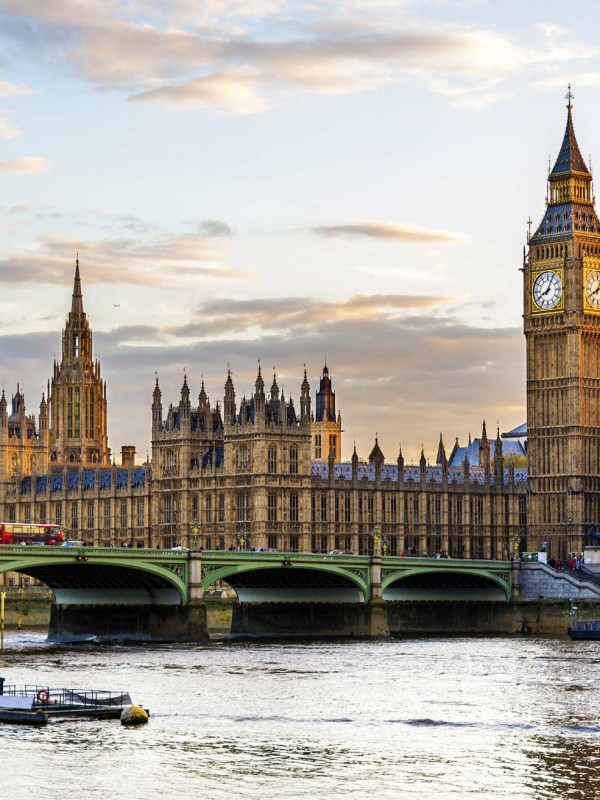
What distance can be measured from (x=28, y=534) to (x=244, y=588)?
1558 cm

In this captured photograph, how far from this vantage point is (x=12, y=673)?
94.1 meters

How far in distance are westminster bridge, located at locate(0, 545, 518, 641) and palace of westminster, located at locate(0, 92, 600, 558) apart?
2692 cm

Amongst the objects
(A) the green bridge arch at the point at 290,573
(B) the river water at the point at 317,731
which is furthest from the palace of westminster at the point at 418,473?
(B) the river water at the point at 317,731

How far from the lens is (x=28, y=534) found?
137875 mm

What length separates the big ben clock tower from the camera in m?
170

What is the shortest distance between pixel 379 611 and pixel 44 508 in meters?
68.8

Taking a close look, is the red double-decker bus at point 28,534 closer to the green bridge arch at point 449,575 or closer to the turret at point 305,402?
the green bridge arch at point 449,575

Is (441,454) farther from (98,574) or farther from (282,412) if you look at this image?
(98,574)

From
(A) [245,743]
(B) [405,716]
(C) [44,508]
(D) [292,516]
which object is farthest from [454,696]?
(C) [44,508]

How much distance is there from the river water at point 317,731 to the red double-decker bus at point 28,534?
26226 mm

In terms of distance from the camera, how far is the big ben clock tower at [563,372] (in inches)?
6678

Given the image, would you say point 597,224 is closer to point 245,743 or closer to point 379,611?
point 379,611

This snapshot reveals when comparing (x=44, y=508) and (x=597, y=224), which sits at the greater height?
(x=597, y=224)

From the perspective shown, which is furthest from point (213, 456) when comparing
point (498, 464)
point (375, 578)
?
point (375, 578)
